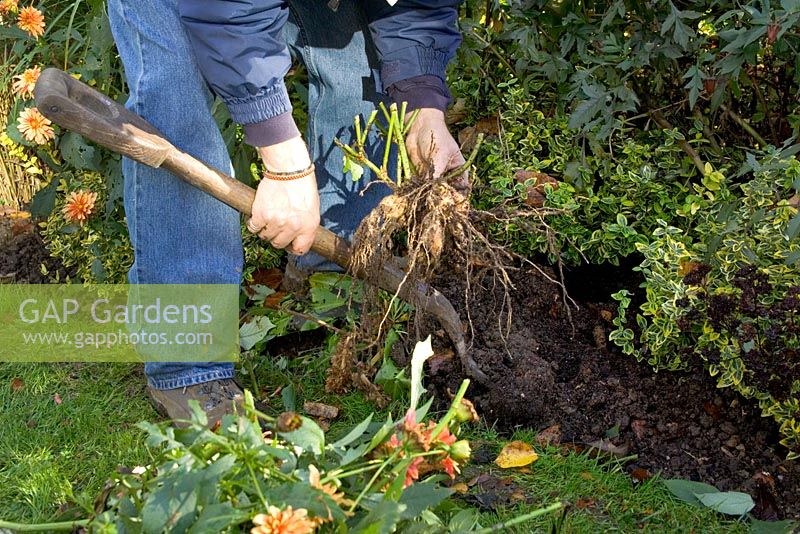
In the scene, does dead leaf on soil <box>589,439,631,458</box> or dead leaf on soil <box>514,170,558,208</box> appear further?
dead leaf on soil <box>514,170,558,208</box>

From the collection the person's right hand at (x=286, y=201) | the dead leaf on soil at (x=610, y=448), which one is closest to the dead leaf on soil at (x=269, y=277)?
the person's right hand at (x=286, y=201)

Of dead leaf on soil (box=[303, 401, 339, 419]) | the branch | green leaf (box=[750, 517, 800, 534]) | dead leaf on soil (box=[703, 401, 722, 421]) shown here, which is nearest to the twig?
the branch

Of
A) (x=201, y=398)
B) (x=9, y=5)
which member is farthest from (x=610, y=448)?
(x=9, y=5)

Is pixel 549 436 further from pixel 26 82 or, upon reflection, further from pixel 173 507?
pixel 26 82

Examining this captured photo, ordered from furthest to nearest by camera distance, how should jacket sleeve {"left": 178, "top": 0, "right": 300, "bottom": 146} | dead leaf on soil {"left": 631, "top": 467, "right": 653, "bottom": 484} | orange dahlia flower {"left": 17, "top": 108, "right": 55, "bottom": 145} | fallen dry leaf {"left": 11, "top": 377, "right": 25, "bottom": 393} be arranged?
orange dahlia flower {"left": 17, "top": 108, "right": 55, "bottom": 145} → fallen dry leaf {"left": 11, "top": 377, "right": 25, "bottom": 393} → dead leaf on soil {"left": 631, "top": 467, "right": 653, "bottom": 484} → jacket sleeve {"left": 178, "top": 0, "right": 300, "bottom": 146}

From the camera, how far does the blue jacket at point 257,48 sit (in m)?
1.86

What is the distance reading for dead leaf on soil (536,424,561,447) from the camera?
2303mm

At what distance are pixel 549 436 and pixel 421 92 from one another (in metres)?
1.00

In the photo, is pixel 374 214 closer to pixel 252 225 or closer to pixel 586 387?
pixel 252 225

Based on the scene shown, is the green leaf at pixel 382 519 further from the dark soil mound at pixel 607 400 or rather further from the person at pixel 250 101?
the dark soil mound at pixel 607 400

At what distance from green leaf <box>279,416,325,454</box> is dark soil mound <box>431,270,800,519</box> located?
0.99 m

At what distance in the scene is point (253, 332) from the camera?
2.74m

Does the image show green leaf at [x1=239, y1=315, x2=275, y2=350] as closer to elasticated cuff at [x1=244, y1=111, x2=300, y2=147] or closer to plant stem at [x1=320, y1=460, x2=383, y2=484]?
elasticated cuff at [x1=244, y1=111, x2=300, y2=147]

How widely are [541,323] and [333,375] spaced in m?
0.67
